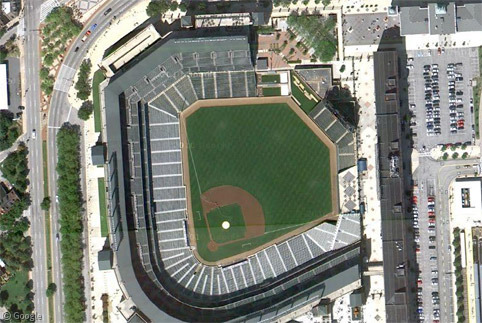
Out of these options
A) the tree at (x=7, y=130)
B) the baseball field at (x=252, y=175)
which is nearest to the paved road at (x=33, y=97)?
the tree at (x=7, y=130)

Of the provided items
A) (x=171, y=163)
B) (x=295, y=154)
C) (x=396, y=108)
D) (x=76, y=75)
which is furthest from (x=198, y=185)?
(x=396, y=108)

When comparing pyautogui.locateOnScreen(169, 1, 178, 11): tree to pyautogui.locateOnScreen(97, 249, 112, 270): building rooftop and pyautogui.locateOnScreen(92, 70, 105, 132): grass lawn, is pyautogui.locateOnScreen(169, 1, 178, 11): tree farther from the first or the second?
pyautogui.locateOnScreen(97, 249, 112, 270): building rooftop

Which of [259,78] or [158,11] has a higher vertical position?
[158,11]

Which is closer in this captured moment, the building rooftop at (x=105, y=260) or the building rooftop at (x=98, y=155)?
the building rooftop at (x=105, y=260)

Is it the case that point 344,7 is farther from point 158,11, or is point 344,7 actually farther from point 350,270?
point 350,270

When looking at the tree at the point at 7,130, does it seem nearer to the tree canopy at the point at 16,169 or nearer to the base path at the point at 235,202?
the tree canopy at the point at 16,169

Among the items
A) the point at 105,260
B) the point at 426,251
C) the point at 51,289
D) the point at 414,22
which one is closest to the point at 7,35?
the point at 105,260
